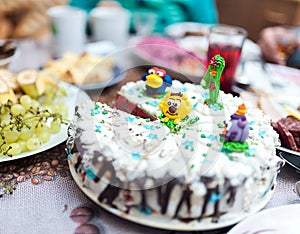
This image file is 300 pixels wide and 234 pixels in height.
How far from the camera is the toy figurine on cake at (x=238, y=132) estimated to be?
633mm

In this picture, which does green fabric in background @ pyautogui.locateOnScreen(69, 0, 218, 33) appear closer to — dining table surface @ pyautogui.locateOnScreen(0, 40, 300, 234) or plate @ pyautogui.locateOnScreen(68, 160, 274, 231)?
dining table surface @ pyautogui.locateOnScreen(0, 40, 300, 234)

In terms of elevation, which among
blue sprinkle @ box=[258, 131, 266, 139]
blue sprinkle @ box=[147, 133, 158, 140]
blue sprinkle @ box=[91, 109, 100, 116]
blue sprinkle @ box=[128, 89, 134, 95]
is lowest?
blue sprinkle @ box=[128, 89, 134, 95]

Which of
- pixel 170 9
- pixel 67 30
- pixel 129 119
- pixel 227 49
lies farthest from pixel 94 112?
pixel 170 9

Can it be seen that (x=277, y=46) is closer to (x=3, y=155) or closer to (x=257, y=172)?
(x=257, y=172)

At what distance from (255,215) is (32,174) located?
46 cm

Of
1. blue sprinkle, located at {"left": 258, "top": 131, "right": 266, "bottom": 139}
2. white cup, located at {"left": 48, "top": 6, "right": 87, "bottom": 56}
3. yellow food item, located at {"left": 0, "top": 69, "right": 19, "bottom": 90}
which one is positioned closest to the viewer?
blue sprinkle, located at {"left": 258, "top": 131, "right": 266, "bottom": 139}

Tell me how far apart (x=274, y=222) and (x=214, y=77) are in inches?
12.8

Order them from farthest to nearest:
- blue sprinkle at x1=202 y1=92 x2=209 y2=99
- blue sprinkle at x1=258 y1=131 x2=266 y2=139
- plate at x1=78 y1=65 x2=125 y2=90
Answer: plate at x1=78 y1=65 x2=125 y2=90 → blue sprinkle at x1=202 y1=92 x2=209 y2=99 → blue sprinkle at x1=258 y1=131 x2=266 y2=139

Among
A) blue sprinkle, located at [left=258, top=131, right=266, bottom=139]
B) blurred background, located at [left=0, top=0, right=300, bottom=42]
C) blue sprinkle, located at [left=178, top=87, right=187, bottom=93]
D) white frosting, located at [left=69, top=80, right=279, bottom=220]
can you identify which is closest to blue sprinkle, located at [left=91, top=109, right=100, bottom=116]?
white frosting, located at [left=69, top=80, right=279, bottom=220]

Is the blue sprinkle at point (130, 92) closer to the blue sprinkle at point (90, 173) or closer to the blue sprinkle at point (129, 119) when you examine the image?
the blue sprinkle at point (129, 119)

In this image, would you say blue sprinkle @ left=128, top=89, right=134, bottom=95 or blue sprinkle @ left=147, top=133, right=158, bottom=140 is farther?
blue sprinkle @ left=128, top=89, right=134, bottom=95

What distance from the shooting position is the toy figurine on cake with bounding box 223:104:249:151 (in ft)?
2.08

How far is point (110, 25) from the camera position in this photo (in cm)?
142

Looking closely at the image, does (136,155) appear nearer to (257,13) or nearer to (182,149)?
(182,149)
